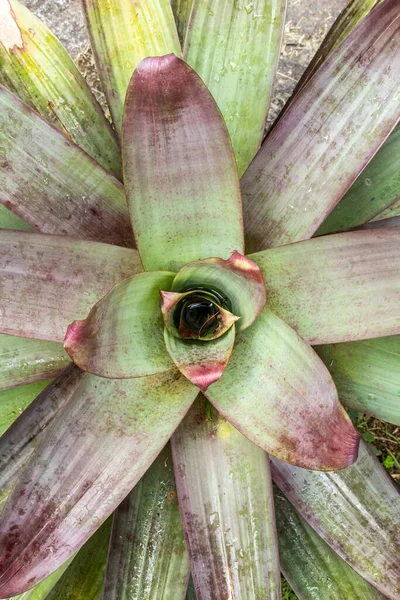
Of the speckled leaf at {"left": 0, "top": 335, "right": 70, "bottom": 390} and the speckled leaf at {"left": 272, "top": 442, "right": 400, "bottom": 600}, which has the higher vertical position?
the speckled leaf at {"left": 0, "top": 335, "right": 70, "bottom": 390}

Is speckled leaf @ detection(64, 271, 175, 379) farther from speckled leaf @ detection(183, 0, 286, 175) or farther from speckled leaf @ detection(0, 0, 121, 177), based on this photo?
speckled leaf @ detection(0, 0, 121, 177)

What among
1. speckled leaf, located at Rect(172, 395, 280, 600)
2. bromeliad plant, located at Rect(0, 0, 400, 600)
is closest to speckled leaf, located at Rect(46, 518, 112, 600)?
bromeliad plant, located at Rect(0, 0, 400, 600)

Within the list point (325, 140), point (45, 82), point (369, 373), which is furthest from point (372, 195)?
point (45, 82)

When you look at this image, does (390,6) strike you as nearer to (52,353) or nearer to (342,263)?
(342,263)

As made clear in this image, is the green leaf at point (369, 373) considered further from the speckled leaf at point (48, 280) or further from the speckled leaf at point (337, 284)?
the speckled leaf at point (48, 280)

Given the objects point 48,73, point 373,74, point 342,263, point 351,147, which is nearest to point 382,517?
point 342,263

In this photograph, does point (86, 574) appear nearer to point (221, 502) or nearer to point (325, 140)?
point (221, 502)
